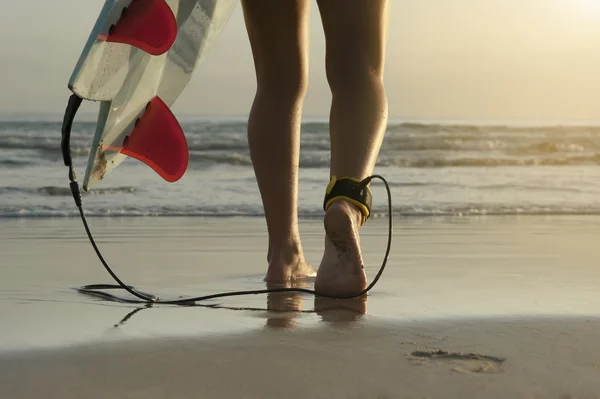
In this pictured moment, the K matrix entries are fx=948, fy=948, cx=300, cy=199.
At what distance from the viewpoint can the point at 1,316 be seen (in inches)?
68.5

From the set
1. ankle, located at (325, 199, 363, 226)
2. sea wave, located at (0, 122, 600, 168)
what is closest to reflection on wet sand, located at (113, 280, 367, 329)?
ankle, located at (325, 199, 363, 226)

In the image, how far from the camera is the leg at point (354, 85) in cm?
202

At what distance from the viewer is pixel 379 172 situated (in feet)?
27.4

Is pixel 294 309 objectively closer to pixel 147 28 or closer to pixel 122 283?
pixel 122 283

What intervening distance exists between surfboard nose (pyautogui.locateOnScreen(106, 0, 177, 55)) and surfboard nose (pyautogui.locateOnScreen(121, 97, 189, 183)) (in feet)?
0.91

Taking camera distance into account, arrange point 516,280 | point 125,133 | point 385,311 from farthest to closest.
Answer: point 516,280 → point 125,133 → point 385,311

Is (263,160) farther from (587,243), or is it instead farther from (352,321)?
(587,243)

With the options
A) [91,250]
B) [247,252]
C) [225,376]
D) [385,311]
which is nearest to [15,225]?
[91,250]

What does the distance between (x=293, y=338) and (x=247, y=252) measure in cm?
175

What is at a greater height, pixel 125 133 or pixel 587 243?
pixel 125 133

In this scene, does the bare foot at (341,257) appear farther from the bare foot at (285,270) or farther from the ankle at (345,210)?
the bare foot at (285,270)

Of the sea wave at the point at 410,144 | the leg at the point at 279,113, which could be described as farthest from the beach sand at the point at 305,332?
the sea wave at the point at 410,144

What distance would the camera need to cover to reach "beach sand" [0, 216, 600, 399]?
46.9 inches

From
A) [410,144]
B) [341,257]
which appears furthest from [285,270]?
[410,144]
